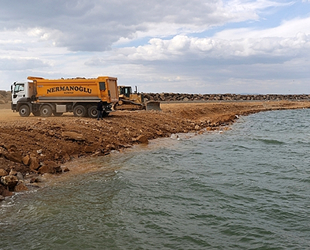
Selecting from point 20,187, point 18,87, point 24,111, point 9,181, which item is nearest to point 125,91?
point 18,87

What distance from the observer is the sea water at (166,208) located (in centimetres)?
636

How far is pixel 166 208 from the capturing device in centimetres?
807

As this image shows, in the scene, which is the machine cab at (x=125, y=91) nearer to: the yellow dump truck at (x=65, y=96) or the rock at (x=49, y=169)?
the yellow dump truck at (x=65, y=96)

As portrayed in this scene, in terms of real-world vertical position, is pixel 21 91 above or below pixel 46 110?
above

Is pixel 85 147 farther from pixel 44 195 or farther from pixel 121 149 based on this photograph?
pixel 44 195

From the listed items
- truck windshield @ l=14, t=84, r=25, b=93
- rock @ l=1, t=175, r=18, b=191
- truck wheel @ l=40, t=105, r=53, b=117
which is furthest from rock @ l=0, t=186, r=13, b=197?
truck windshield @ l=14, t=84, r=25, b=93

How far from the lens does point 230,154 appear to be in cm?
1552

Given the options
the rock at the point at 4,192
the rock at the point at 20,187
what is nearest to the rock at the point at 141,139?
the rock at the point at 20,187

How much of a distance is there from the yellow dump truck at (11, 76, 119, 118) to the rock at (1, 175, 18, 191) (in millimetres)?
12710

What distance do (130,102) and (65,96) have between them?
959cm

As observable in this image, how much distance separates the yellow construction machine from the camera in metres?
30.4

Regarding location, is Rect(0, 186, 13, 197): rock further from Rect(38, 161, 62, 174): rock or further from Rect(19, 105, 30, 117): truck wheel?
Rect(19, 105, 30, 117): truck wheel

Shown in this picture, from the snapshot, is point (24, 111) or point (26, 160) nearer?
point (26, 160)

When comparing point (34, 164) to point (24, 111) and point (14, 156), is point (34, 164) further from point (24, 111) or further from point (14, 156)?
point (24, 111)
